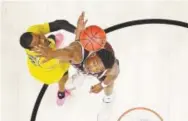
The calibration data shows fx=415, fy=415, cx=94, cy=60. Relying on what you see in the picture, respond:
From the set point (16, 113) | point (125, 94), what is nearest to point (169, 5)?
point (125, 94)

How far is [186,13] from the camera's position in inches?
58.7

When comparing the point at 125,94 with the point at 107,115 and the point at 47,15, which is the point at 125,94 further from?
the point at 47,15

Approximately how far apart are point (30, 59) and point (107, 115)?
0.41m

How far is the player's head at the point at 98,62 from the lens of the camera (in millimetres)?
1146

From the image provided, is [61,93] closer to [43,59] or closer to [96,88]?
[96,88]

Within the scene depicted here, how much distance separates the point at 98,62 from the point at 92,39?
7cm

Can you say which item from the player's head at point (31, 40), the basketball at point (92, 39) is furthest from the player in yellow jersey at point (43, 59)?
the basketball at point (92, 39)

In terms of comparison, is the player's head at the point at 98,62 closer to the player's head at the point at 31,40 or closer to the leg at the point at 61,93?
the player's head at the point at 31,40

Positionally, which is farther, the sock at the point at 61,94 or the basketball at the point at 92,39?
the sock at the point at 61,94

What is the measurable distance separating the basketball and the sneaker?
15.0 inches

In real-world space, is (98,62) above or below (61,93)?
above

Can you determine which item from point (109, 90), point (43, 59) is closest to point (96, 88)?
point (109, 90)

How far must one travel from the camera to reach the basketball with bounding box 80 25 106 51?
1134mm

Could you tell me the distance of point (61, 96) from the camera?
1487mm
